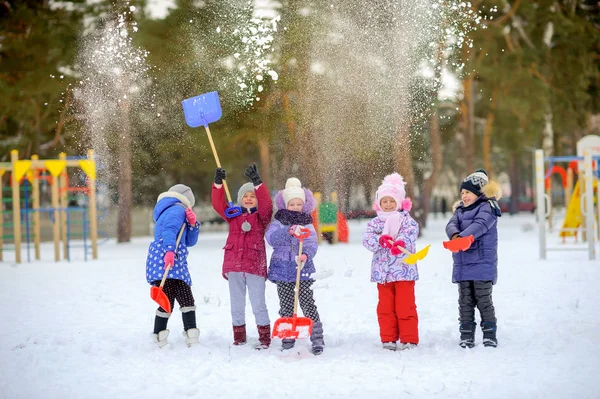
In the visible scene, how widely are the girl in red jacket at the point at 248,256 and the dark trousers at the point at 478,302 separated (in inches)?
62.8

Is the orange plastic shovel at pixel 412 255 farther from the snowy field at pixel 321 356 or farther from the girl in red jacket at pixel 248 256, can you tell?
the girl in red jacket at pixel 248 256

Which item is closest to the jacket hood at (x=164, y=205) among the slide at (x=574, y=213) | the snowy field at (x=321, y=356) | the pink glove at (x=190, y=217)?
the pink glove at (x=190, y=217)

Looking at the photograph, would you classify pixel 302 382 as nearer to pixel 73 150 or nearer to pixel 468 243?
pixel 468 243

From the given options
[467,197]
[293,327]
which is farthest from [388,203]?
[293,327]

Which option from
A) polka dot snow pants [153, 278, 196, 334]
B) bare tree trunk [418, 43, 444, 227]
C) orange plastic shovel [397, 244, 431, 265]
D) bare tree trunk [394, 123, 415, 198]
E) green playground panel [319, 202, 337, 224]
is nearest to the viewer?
orange plastic shovel [397, 244, 431, 265]

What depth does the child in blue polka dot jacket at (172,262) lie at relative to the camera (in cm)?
654

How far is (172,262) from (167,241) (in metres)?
0.19

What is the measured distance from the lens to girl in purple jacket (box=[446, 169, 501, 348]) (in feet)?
21.0

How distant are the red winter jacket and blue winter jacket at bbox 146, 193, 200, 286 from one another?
0.34 meters

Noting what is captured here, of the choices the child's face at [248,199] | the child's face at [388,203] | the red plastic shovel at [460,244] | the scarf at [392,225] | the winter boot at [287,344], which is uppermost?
the child's face at [248,199]

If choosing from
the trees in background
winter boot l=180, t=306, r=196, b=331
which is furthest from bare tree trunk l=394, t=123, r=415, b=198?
winter boot l=180, t=306, r=196, b=331

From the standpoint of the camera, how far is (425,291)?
994 centimetres

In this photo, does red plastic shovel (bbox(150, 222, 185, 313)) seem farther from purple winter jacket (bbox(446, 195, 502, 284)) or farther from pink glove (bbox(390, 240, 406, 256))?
purple winter jacket (bbox(446, 195, 502, 284))

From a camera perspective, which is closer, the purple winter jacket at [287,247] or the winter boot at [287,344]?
the winter boot at [287,344]
